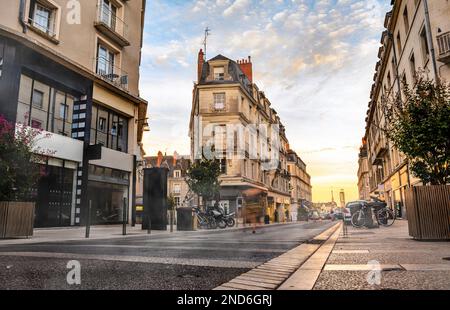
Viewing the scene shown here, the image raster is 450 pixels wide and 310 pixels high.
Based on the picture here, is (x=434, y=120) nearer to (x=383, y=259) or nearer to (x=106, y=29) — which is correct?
(x=383, y=259)

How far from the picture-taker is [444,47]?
13.1 m

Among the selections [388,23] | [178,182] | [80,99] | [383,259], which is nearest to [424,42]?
[388,23]

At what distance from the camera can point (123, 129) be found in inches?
747

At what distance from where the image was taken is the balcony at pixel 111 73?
17.0m

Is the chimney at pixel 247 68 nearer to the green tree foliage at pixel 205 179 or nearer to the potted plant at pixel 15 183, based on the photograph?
the green tree foliage at pixel 205 179

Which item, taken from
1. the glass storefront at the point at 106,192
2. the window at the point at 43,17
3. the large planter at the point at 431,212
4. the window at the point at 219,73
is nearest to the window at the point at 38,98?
the window at the point at 43,17

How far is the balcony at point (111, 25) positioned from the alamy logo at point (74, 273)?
15210mm

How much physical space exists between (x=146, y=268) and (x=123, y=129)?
54.0 feet

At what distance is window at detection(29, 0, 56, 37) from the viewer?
43.6ft

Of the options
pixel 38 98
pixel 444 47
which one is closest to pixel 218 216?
pixel 38 98

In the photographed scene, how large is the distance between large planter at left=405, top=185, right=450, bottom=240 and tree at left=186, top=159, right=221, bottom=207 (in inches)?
700

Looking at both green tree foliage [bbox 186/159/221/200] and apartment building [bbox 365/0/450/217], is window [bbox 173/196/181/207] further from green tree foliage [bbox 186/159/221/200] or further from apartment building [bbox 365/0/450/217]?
apartment building [bbox 365/0/450/217]

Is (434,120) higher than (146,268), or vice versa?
(434,120)

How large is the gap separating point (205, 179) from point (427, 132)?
18194 millimetres
